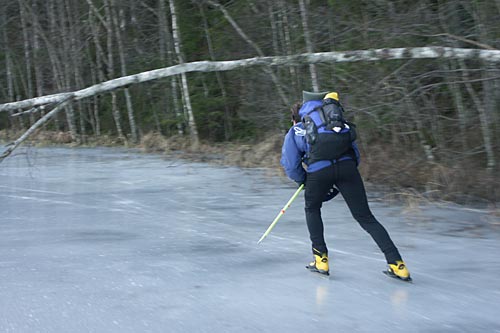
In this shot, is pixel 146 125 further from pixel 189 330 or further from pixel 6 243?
pixel 189 330

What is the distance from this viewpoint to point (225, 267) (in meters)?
6.57

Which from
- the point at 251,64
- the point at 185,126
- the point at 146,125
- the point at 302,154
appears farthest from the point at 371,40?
the point at 146,125

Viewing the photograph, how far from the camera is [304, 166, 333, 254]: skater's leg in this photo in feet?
19.2

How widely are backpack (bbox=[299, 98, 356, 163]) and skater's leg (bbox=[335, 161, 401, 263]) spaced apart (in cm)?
14

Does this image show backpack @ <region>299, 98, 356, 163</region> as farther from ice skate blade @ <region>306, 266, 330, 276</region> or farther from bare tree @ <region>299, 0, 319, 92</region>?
bare tree @ <region>299, 0, 319, 92</region>

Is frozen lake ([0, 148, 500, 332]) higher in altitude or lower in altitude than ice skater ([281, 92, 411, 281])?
lower

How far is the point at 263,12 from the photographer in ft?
65.9

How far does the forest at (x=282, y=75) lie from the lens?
1152 cm

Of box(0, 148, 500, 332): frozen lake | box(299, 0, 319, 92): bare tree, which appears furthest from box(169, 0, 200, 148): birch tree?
box(0, 148, 500, 332): frozen lake

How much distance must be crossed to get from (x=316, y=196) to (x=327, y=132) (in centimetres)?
61

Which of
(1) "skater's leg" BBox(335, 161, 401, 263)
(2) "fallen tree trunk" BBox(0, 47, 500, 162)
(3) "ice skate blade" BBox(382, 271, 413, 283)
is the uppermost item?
(2) "fallen tree trunk" BBox(0, 47, 500, 162)

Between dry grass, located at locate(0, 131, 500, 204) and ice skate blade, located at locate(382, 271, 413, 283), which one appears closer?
ice skate blade, located at locate(382, 271, 413, 283)

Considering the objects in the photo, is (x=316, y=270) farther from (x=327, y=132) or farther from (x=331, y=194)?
(x=327, y=132)

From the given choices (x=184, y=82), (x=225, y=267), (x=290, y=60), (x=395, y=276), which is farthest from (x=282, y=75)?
(x=395, y=276)
